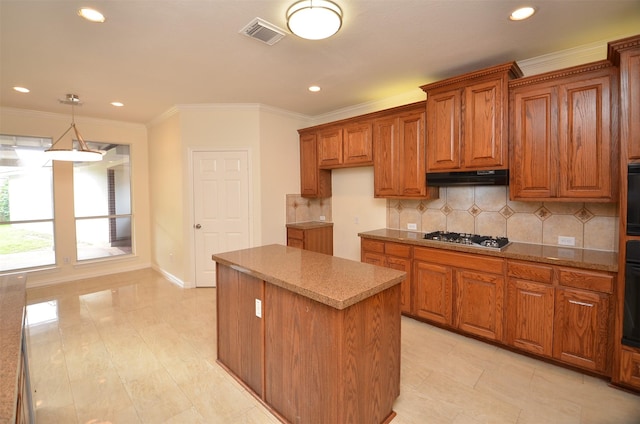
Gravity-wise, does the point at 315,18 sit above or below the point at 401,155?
above

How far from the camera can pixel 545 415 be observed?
1927 mm

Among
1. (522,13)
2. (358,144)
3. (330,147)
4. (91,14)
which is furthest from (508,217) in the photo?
(91,14)

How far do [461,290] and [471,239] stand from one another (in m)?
0.54

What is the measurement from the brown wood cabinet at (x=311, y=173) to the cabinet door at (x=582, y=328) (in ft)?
10.3

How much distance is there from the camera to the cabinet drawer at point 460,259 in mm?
2654

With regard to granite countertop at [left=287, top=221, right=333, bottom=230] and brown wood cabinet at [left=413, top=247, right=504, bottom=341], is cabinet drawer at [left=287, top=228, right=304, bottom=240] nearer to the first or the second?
granite countertop at [left=287, top=221, right=333, bottom=230]

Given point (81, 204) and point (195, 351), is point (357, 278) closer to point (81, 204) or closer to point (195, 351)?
point (195, 351)

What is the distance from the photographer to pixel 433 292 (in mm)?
3074

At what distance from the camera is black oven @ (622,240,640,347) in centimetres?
200

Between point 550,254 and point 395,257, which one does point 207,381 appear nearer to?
point 395,257

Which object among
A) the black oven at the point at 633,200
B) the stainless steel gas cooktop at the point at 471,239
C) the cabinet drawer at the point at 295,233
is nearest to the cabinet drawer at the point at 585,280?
the black oven at the point at 633,200

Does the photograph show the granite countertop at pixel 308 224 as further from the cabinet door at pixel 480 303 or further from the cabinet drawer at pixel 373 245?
the cabinet door at pixel 480 303

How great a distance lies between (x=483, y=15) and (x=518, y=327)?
2.47m

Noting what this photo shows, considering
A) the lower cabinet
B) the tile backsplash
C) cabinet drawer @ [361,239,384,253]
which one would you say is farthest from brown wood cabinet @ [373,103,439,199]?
the lower cabinet
